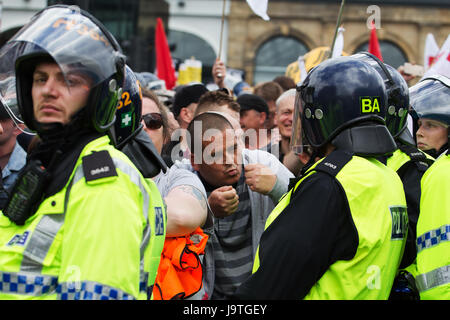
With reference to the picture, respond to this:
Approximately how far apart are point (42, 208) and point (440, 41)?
3169cm

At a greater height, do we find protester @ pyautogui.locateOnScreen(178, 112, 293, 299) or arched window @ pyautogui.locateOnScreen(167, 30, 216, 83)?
arched window @ pyautogui.locateOnScreen(167, 30, 216, 83)

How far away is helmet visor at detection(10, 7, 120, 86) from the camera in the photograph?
2172mm

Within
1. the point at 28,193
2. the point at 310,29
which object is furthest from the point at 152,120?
the point at 310,29

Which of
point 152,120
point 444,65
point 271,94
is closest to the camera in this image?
point 152,120

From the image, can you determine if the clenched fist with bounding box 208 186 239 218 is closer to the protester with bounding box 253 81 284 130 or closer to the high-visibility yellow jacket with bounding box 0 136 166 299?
the high-visibility yellow jacket with bounding box 0 136 166 299

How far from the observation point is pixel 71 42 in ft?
7.18

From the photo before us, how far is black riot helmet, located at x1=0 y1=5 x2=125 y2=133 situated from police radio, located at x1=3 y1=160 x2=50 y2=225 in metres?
0.18

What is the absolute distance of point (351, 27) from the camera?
104 ft

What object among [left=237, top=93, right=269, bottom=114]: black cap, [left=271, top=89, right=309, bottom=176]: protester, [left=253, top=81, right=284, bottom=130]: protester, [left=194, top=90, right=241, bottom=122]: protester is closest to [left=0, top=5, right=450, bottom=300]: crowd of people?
[left=194, top=90, right=241, bottom=122]: protester

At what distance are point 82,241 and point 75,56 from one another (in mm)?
610

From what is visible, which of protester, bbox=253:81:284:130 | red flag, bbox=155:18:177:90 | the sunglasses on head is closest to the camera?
the sunglasses on head

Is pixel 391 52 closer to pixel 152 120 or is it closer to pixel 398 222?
pixel 152 120

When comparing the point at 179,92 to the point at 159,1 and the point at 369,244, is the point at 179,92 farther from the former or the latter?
the point at 159,1
